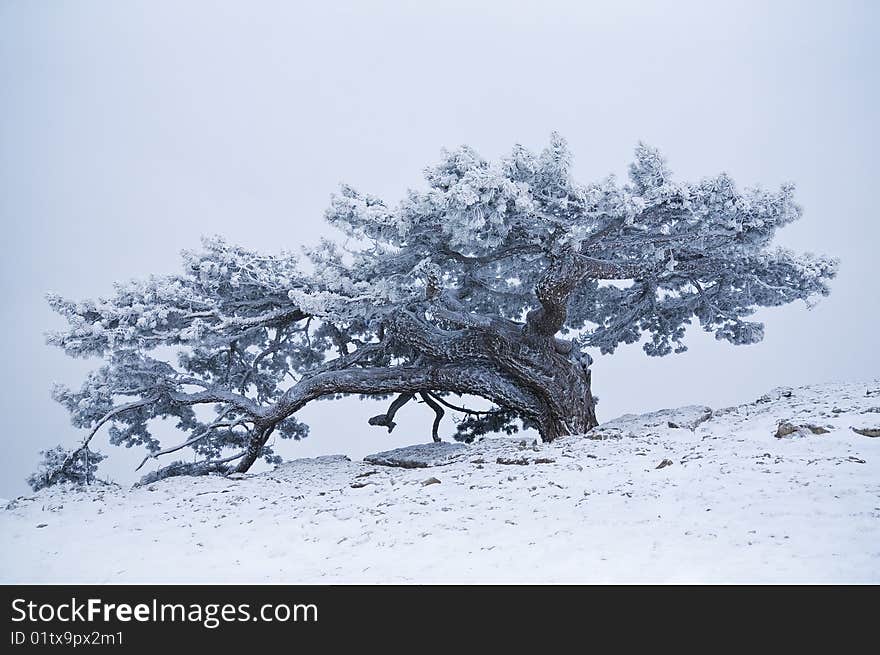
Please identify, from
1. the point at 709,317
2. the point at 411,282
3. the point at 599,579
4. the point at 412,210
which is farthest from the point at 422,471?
the point at 709,317

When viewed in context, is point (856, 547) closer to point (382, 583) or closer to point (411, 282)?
point (382, 583)

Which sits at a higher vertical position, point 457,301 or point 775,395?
point 457,301

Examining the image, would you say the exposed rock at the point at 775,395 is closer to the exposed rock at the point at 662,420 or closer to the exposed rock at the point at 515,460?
the exposed rock at the point at 662,420

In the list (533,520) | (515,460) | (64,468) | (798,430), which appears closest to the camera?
(533,520)

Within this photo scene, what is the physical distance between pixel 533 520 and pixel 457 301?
3.92 metres

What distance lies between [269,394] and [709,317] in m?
5.25

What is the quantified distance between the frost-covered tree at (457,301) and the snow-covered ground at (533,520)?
5.15ft

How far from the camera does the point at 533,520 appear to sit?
327 centimetres

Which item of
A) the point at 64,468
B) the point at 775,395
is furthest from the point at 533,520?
the point at 64,468

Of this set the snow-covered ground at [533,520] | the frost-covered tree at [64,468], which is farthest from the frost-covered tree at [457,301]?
the snow-covered ground at [533,520]

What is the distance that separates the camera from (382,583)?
8.43ft

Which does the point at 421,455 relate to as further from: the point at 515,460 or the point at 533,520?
the point at 533,520

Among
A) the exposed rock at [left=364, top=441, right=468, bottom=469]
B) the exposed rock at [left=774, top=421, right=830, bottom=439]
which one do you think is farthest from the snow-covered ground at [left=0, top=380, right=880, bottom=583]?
the exposed rock at [left=364, top=441, right=468, bottom=469]

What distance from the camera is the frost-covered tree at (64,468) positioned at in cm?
619
